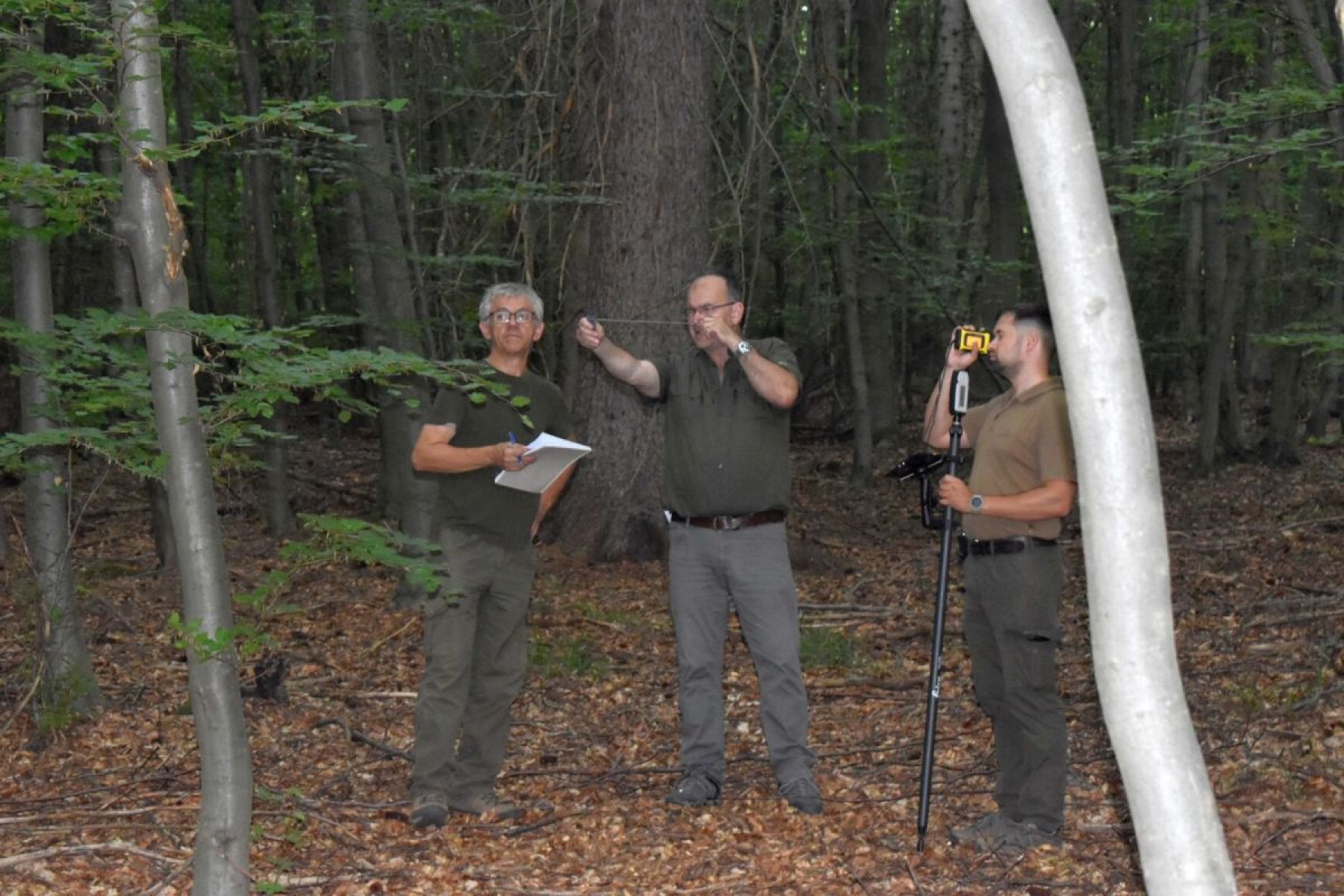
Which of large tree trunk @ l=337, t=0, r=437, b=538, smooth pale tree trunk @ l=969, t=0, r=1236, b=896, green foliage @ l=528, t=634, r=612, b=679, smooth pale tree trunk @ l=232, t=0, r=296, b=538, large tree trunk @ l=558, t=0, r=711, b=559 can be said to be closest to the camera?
smooth pale tree trunk @ l=969, t=0, r=1236, b=896

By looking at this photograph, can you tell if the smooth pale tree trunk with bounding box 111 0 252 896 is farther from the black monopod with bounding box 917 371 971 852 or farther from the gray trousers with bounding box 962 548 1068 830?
the gray trousers with bounding box 962 548 1068 830

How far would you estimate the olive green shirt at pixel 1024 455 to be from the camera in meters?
4.72

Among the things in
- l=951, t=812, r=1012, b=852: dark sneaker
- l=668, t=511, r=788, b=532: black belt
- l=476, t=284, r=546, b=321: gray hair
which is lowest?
l=951, t=812, r=1012, b=852: dark sneaker

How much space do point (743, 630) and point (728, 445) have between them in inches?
29.1

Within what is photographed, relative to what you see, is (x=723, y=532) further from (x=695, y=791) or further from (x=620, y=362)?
(x=695, y=791)

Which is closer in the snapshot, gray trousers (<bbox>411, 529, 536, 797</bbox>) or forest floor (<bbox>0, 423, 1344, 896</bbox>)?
forest floor (<bbox>0, 423, 1344, 896</bbox>)

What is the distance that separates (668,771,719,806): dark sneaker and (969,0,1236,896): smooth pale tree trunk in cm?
307

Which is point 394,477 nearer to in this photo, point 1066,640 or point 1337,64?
point 1066,640

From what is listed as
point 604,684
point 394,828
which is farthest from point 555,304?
point 394,828

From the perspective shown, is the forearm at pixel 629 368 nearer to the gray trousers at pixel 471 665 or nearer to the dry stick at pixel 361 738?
the gray trousers at pixel 471 665

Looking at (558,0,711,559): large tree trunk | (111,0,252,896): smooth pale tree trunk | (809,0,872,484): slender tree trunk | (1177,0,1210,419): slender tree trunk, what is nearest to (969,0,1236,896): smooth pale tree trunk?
(111,0,252,896): smooth pale tree trunk

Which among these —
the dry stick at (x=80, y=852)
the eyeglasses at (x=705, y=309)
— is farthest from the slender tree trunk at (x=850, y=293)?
the dry stick at (x=80, y=852)

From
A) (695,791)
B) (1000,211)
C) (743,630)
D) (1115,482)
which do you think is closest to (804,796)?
(695,791)

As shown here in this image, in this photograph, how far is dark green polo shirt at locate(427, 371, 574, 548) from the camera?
528 cm
